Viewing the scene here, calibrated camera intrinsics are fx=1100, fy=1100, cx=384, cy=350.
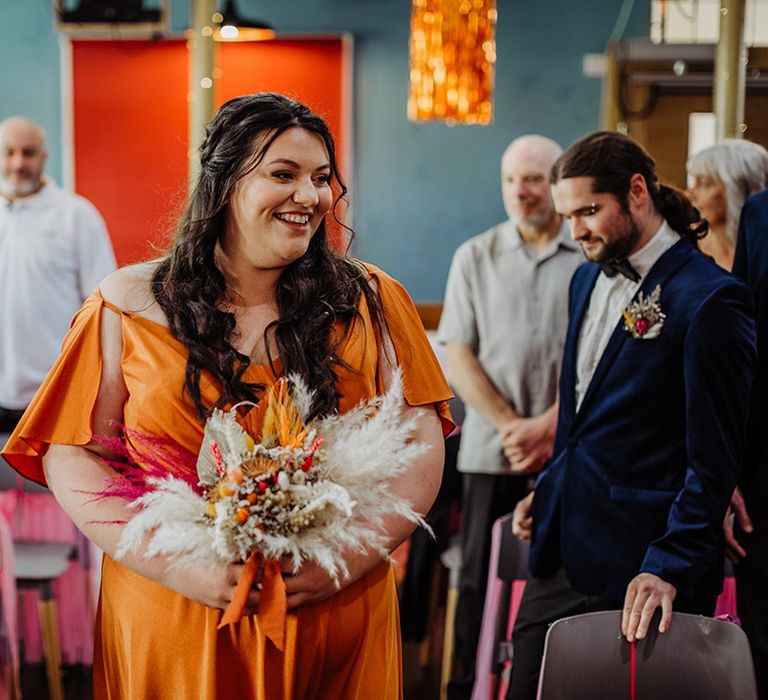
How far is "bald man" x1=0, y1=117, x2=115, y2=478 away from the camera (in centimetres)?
456

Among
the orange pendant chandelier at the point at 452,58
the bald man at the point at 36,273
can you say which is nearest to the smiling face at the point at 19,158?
the bald man at the point at 36,273

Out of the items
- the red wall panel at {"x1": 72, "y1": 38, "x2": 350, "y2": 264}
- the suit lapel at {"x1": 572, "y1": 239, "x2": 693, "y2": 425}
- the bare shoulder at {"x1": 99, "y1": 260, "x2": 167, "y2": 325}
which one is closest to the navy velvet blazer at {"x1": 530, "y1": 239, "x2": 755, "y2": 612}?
the suit lapel at {"x1": 572, "y1": 239, "x2": 693, "y2": 425}

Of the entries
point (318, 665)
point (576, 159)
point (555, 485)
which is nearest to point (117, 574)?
point (318, 665)

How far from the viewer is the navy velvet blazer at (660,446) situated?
2184 millimetres

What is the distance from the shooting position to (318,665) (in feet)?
6.40

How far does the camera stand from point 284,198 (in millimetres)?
1932

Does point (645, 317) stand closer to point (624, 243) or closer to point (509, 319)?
point (624, 243)

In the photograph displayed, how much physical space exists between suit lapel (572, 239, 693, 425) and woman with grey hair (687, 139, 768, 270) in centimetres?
110

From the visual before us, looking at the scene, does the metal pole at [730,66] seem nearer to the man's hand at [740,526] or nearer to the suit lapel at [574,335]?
the suit lapel at [574,335]

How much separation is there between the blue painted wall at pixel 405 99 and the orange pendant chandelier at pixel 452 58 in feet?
9.22

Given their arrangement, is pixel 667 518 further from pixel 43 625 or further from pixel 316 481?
pixel 43 625

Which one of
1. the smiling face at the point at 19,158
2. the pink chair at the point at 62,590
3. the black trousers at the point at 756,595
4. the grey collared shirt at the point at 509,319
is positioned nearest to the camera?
the black trousers at the point at 756,595

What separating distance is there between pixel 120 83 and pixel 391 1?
2.00 metres

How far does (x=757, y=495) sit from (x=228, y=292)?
4.46ft
